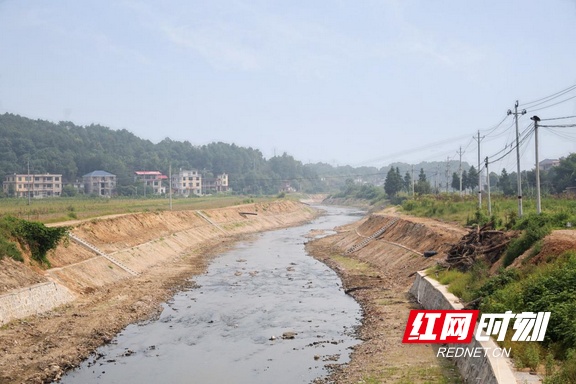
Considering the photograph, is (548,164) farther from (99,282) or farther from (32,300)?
(32,300)

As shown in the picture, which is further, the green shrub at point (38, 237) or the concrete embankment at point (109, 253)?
the green shrub at point (38, 237)

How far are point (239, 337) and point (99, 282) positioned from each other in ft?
50.0

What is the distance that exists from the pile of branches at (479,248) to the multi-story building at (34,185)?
118731 mm

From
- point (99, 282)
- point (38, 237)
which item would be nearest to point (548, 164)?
point (99, 282)

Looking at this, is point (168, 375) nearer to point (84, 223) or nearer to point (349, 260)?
point (84, 223)

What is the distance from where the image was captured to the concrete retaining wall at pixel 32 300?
27.3m

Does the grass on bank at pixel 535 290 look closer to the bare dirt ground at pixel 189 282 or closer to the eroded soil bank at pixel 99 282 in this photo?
the bare dirt ground at pixel 189 282

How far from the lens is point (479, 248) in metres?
33.5

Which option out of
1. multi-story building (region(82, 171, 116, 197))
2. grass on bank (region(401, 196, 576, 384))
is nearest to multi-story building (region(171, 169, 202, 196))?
multi-story building (region(82, 171, 116, 197))

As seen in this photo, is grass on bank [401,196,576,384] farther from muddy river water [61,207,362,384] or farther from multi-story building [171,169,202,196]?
multi-story building [171,169,202,196]

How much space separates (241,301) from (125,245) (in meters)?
18.9

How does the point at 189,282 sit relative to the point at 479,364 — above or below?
below

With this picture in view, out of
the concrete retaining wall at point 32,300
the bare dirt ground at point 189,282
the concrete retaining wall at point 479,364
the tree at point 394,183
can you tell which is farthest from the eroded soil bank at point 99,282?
the tree at point 394,183

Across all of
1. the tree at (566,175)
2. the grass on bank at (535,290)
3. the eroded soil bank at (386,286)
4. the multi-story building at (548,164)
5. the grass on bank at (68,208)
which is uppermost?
the multi-story building at (548,164)
